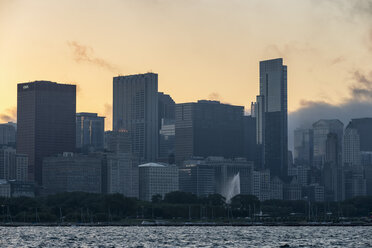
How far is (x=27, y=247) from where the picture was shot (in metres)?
195

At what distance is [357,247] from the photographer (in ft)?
633

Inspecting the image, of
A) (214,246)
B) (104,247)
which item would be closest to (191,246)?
(214,246)

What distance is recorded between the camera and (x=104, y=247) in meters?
196

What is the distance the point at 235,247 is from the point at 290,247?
37.2 ft

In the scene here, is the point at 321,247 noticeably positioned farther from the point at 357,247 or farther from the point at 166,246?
the point at 166,246

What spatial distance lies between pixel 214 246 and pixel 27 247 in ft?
116

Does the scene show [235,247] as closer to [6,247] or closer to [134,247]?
[134,247]

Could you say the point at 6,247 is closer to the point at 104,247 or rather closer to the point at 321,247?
the point at 104,247

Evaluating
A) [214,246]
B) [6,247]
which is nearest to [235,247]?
[214,246]

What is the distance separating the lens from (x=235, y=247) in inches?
7721

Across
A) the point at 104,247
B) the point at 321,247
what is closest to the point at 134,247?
the point at 104,247

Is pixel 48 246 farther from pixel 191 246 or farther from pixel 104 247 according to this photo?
pixel 191 246

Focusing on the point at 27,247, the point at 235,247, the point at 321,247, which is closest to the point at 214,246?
the point at 235,247

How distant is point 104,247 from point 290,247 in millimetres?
35251
